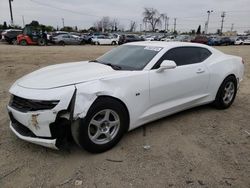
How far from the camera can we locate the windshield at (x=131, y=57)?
12.4 feet

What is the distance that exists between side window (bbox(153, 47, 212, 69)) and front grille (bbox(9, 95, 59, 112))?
66.2 inches

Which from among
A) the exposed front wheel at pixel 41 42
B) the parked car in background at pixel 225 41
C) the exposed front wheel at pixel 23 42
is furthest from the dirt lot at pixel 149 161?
the parked car in background at pixel 225 41

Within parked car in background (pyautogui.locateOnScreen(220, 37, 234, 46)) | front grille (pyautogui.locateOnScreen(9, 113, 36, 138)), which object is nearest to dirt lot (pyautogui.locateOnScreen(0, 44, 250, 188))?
front grille (pyautogui.locateOnScreen(9, 113, 36, 138))

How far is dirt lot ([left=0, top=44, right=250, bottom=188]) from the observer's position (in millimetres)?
2717

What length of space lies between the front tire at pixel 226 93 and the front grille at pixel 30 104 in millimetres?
3332

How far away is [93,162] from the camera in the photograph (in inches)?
120

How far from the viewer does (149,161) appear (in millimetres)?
3092

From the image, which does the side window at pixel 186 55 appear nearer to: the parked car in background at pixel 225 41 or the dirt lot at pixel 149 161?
the dirt lot at pixel 149 161

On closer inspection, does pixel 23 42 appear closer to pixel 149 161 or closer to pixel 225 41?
pixel 149 161

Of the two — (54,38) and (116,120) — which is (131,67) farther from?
(54,38)

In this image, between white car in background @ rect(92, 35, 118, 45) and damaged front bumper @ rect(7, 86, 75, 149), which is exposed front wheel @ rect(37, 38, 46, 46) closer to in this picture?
white car in background @ rect(92, 35, 118, 45)

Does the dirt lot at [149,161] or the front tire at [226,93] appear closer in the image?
the dirt lot at [149,161]

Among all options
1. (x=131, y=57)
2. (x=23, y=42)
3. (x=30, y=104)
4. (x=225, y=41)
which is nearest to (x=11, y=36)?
(x=23, y=42)

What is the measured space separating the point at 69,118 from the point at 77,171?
0.64 metres
